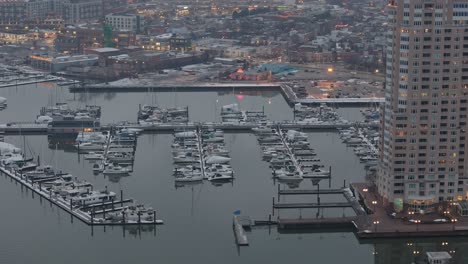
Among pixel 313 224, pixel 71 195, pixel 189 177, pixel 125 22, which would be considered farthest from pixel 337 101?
pixel 125 22

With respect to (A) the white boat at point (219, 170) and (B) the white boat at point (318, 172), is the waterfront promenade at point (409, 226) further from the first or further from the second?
(A) the white boat at point (219, 170)

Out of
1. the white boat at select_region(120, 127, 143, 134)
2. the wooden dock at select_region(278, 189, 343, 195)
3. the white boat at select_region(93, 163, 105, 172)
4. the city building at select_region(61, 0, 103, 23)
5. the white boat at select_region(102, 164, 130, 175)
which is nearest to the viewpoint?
the wooden dock at select_region(278, 189, 343, 195)

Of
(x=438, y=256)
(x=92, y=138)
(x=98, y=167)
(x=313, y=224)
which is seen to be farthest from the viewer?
(x=92, y=138)

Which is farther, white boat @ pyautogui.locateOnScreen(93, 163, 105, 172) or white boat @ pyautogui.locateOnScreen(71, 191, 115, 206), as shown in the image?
white boat @ pyautogui.locateOnScreen(93, 163, 105, 172)

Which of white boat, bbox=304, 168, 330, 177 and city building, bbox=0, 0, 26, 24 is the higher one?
city building, bbox=0, 0, 26, 24

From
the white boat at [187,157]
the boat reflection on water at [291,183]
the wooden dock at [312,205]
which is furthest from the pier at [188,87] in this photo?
the wooden dock at [312,205]

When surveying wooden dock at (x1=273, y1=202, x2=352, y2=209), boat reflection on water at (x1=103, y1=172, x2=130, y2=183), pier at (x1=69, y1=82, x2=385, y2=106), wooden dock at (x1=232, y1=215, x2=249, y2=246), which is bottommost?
wooden dock at (x1=232, y1=215, x2=249, y2=246)

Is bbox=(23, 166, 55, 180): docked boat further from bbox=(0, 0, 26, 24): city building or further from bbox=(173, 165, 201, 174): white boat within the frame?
bbox=(0, 0, 26, 24): city building

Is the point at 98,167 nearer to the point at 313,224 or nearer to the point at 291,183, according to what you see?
the point at 291,183

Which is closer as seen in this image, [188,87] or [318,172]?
[318,172]

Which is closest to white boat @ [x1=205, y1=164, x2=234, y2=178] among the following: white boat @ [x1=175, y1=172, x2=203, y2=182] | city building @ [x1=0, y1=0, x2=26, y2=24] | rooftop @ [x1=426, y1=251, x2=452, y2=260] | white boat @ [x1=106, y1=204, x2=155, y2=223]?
white boat @ [x1=175, y1=172, x2=203, y2=182]
